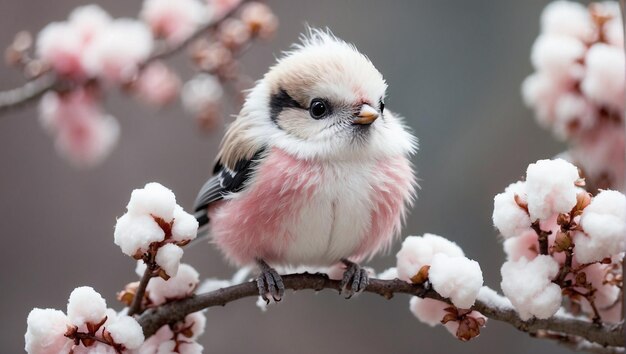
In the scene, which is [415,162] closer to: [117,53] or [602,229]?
[602,229]

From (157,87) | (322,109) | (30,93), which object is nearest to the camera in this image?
(322,109)

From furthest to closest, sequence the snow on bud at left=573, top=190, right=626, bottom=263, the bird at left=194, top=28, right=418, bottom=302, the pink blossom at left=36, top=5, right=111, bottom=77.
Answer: the pink blossom at left=36, top=5, right=111, bottom=77, the bird at left=194, top=28, right=418, bottom=302, the snow on bud at left=573, top=190, right=626, bottom=263

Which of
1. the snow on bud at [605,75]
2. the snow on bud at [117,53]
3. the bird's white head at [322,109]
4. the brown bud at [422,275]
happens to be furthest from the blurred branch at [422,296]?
the snow on bud at [117,53]

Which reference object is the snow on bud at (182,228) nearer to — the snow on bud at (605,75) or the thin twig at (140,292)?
the thin twig at (140,292)

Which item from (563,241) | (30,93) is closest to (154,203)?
(563,241)

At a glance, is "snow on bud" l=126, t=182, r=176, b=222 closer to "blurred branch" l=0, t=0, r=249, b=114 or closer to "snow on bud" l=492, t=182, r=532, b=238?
"snow on bud" l=492, t=182, r=532, b=238

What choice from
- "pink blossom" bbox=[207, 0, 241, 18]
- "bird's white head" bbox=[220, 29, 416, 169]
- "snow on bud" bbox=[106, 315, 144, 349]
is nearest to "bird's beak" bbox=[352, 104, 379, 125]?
"bird's white head" bbox=[220, 29, 416, 169]

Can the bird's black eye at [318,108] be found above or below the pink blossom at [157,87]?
below

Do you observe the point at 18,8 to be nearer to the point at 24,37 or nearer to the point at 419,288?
the point at 24,37
